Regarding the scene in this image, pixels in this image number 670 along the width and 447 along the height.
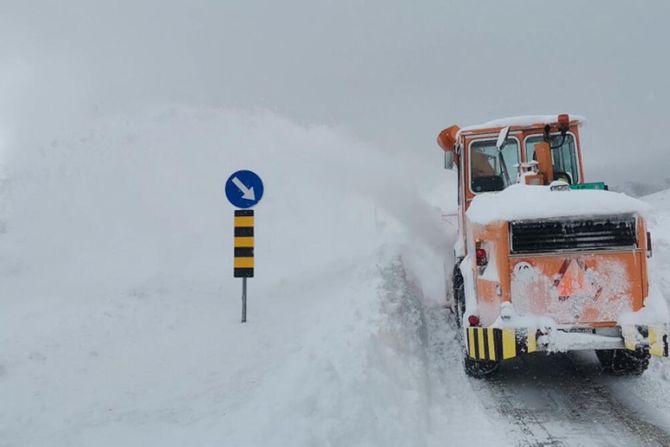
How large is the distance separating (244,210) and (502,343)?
152 inches

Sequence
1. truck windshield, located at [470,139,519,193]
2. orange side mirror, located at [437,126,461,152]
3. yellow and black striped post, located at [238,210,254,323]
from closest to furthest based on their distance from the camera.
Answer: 1. truck windshield, located at [470,139,519,193]
2. yellow and black striped post, located at [238,210,254,323]
3. orange side mirror, located at [437,126,461,152]

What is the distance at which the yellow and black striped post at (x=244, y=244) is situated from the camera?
24.2 ft

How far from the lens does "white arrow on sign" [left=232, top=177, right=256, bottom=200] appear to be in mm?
7293

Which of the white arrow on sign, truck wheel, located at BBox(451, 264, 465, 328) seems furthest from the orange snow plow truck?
the white arrow on sign

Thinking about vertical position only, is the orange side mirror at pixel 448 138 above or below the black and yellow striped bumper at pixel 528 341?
above

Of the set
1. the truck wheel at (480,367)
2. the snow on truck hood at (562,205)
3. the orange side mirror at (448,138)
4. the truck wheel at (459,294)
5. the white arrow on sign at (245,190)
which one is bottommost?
the truck wheel at (480,367)

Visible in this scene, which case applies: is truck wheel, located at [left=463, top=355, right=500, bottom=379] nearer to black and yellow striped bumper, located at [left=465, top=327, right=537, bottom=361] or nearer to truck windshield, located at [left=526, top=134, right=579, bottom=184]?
black and yellow striped bumper, located at [left=465, top=327, right=537, bottom=361]

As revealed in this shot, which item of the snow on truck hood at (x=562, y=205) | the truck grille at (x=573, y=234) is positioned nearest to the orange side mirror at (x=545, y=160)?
the snow on truck hood at (x=562, y=205)

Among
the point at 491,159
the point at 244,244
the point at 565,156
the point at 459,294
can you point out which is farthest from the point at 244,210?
the point at 565,156

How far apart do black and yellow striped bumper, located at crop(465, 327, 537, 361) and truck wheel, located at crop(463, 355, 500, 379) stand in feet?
1.64

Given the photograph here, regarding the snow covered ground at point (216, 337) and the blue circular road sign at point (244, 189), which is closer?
the snow covered ground at point (216, 337)

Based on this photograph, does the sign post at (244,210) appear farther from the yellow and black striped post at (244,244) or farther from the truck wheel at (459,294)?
the truck wheel at (459,294)

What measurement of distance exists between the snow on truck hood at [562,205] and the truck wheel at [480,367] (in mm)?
1537

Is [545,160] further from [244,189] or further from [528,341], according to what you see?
[244,189]
